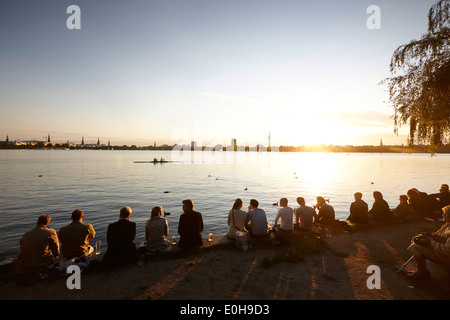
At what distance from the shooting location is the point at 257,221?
415 inches

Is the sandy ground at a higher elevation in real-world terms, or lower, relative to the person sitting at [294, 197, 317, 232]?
lower

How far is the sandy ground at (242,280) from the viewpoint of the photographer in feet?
21.6

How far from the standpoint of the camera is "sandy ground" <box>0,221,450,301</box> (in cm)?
660

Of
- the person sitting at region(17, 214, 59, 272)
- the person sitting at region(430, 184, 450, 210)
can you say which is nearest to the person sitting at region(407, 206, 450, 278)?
the person sitting at region(430, 184, 450, 210)

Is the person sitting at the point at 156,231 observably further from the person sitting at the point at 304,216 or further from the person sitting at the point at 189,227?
the person sitting at the point at 304,216

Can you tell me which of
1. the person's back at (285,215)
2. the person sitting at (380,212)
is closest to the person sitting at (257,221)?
the person's back at (285,215)

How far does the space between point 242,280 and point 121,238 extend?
456 cm

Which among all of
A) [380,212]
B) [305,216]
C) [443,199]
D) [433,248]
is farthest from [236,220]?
[443,199]

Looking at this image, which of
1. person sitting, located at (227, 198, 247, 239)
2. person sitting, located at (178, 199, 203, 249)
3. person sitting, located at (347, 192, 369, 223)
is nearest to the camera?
person sitting, located at (178, 199, 203, 249)

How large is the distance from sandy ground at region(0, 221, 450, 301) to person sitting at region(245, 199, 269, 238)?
808 millimetres

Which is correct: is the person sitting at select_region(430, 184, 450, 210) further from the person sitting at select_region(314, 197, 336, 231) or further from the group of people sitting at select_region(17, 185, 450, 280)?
the person sitting at select_region(314, 197, 336, 231)

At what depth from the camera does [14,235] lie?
1825 centimetres
